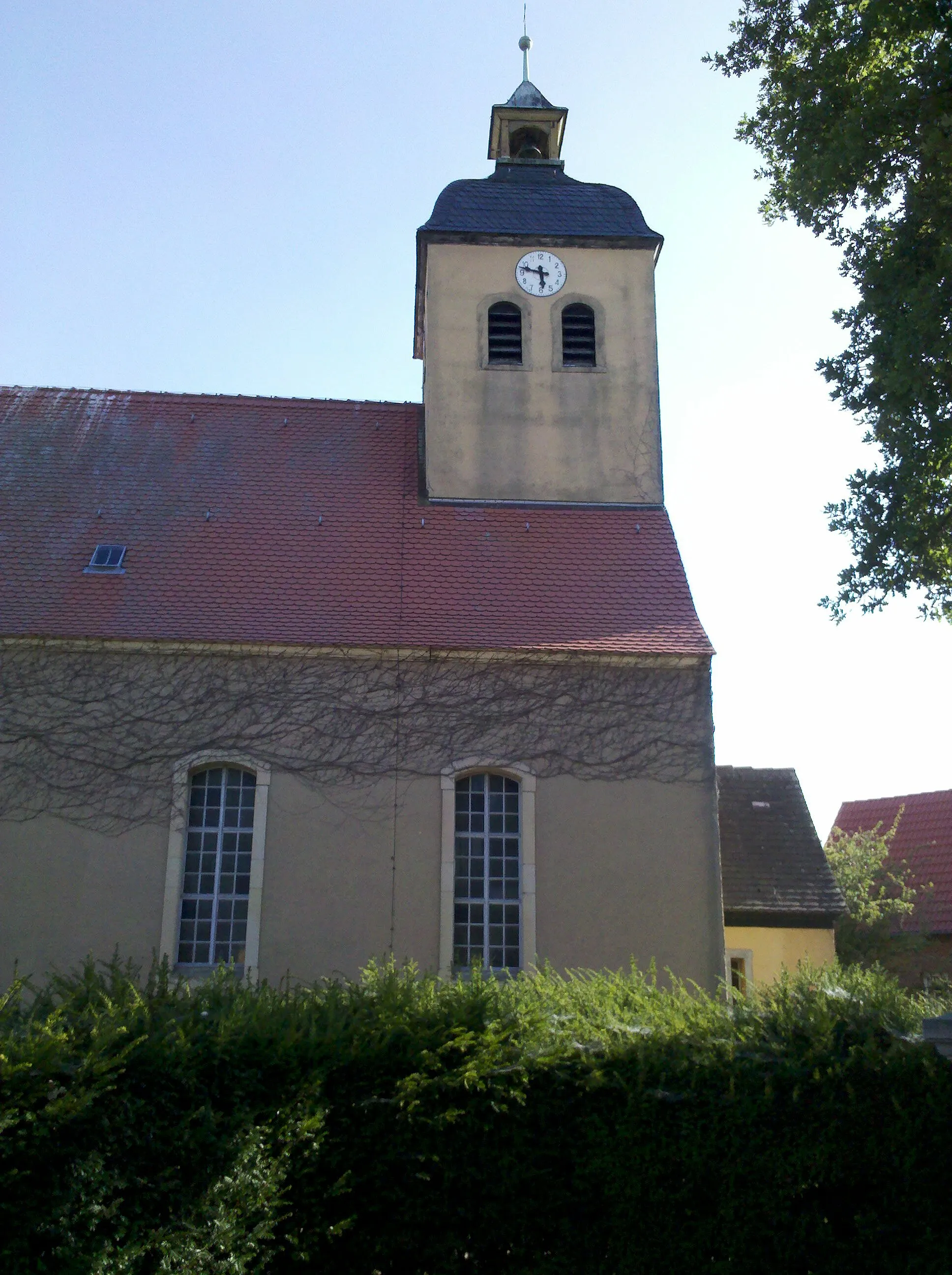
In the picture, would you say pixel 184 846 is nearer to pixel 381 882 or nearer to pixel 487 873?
pixel 381 882

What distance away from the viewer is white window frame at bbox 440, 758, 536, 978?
1438 centimetres

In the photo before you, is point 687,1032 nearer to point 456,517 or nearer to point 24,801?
point 24,801

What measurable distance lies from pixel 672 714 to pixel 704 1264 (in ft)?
27.9

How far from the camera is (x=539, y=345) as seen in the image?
1870cm

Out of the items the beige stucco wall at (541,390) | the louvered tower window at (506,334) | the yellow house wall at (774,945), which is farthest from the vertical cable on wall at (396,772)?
the yellow house wall at (774,945)

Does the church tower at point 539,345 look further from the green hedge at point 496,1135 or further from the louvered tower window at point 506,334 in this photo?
the green hedge at point 496,1135

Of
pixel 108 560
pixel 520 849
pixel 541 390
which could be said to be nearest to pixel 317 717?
pixel 520 849

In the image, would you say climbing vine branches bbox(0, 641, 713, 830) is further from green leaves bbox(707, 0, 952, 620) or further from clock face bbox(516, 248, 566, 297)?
clock face bbox(516, 248, 566, 297)

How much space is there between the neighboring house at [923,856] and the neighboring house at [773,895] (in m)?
5.71

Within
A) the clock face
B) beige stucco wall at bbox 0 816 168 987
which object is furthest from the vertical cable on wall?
the clock face

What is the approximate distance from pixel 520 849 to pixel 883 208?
7.95 m

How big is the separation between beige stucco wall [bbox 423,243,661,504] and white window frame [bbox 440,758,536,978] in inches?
176

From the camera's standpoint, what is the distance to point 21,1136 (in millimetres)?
6547

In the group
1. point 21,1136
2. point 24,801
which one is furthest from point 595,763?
point 21,1136
